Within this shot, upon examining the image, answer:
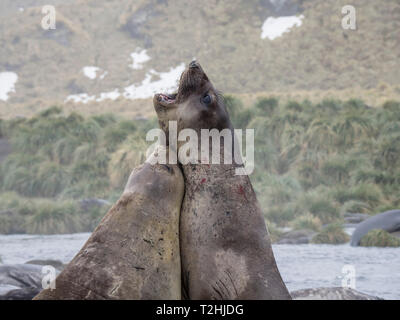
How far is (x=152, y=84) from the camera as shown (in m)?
57.2

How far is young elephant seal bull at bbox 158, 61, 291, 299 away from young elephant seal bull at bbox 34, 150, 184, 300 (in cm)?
10

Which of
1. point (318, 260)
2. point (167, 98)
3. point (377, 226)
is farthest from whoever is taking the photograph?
point (377, 226)

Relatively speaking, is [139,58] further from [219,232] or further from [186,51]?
[219,232]

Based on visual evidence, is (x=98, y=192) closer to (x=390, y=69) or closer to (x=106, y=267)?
(x=106, y=267)

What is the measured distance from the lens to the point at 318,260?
32.7ft

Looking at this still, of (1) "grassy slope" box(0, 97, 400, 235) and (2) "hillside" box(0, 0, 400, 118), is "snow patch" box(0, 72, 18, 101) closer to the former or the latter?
(2) "hillside" box(0, 0, 400, 118)

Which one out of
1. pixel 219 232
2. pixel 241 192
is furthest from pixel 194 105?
pixel 219 232

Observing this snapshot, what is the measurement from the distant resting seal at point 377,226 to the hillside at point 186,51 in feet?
75.6

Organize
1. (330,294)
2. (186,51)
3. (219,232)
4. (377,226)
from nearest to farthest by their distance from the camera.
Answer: (219,232) < (330,294) < (377,226) < (186,51)

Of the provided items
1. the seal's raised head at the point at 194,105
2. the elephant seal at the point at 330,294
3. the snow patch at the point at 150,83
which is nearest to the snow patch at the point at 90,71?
→ the snow patch at the point at 150,83

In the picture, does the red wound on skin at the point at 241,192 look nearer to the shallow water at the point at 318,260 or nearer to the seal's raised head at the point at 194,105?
the seal's raised head at the point at 194,105

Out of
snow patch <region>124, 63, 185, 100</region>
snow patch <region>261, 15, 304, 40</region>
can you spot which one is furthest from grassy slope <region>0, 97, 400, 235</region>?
snow patch <region>261, 15, 304, 40</region>

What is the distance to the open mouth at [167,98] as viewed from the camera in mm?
3352

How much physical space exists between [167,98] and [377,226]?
9355 mm
